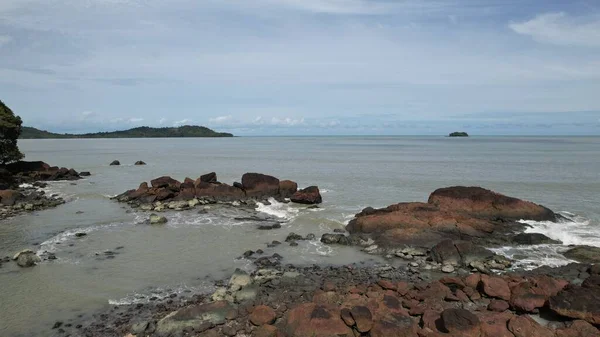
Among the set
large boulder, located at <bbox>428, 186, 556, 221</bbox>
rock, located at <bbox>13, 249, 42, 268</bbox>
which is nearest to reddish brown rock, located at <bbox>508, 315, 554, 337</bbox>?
large boulder, located at <bbox>428, 186, 556, 221</bbox>

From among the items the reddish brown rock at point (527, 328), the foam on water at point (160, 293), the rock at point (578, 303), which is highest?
the rock at point (578, 303)

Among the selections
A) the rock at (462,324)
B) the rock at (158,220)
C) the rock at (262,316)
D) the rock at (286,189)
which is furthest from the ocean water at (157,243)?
the rock at (462,324)

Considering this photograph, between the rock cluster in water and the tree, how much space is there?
20936mm

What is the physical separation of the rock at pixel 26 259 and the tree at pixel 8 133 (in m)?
35.8

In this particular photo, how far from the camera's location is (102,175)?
198ft

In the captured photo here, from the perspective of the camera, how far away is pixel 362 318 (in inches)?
491

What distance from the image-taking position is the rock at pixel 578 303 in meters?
12.8

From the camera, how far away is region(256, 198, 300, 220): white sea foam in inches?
1227

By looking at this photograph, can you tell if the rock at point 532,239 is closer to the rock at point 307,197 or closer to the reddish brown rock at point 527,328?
the reddish brown rock at point 527,328

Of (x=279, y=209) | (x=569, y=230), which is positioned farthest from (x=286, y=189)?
(x=569, y=230)

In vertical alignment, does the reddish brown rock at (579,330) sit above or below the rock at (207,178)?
below

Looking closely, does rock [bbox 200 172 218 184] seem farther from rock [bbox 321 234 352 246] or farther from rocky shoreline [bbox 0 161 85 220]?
rock [bbox 321 234 352 246]

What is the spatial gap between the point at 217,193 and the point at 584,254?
27575 mm

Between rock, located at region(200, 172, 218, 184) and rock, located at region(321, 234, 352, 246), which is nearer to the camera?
rock, located at region(321, 234, 352, 246)
